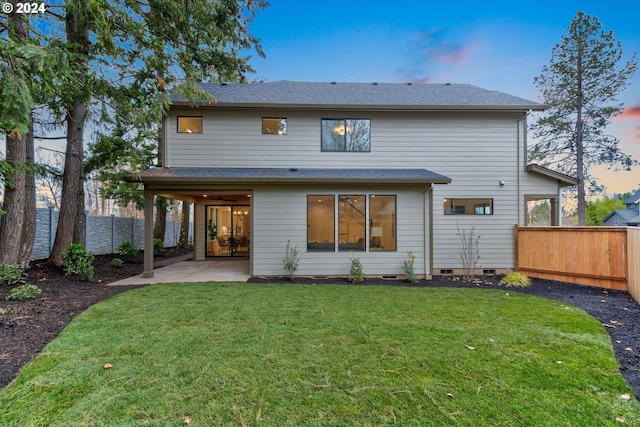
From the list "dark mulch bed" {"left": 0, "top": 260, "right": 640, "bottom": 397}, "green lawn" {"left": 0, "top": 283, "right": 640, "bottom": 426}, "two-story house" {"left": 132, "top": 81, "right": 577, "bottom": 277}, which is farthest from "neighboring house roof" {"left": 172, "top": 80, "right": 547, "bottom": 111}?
"green lawn" {"left": 0, "top": 283, "right": 640, "bottom": 426}

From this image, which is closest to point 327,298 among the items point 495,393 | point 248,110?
point 495,393

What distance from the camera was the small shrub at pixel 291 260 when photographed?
7.45 meters

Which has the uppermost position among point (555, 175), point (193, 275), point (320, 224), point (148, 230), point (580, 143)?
point (580, 143)

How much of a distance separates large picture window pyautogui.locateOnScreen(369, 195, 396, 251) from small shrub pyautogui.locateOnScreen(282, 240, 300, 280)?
2079 millimetres

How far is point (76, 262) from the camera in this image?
22.6 feet

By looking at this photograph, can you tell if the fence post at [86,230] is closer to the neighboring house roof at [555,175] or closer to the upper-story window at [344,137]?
the upper-story window at [344,137]

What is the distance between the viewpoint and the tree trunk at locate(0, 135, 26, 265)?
5922 millimetres

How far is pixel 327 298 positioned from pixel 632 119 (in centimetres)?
1876

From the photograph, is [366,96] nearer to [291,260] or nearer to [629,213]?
[291,260]

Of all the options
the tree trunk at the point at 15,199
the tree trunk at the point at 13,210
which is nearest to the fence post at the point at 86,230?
the tree trunk at the point at 15,199

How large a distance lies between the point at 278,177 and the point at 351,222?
2.32 meters

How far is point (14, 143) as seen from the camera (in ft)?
19.9

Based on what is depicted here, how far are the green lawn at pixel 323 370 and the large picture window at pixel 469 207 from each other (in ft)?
13.3

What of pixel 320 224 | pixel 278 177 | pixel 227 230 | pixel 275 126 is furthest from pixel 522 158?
pixel 227 230
